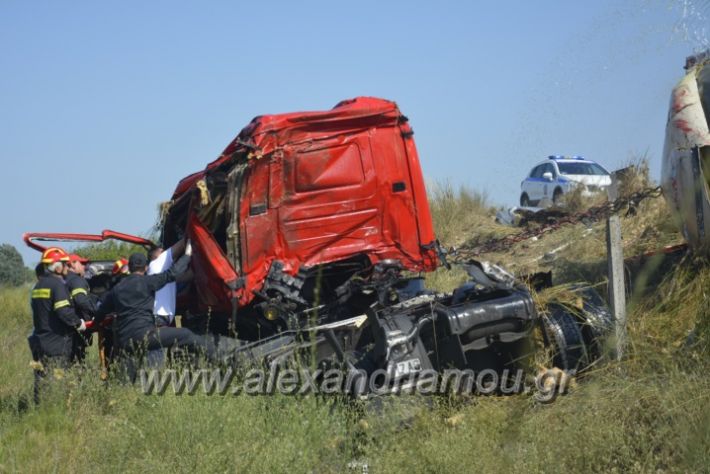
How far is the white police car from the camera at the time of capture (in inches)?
755

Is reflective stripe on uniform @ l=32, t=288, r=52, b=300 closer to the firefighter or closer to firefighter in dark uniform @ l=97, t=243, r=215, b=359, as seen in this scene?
firefighter in dark uniform @ l=97, t=243, r=215, b=359

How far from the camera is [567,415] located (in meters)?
5.68

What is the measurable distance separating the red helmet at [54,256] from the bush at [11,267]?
51.3 ft

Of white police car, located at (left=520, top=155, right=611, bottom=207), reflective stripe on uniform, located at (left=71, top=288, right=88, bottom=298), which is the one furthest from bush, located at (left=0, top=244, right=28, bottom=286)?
reflective stripe on uniform, located at (left=71, top=288, right=88, bottom=298)

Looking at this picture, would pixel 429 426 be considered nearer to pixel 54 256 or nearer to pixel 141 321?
pixel 141 321

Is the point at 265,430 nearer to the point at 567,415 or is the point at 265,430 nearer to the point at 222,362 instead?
the point at 222,362

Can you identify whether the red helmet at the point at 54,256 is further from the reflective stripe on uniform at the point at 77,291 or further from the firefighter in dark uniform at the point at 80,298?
the reflective stripe on uniform at the point at 77,291

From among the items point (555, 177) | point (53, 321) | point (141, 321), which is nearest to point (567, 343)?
point (141, 321)

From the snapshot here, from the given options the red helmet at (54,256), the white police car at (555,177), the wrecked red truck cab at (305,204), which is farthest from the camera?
the white police car at (555,177)

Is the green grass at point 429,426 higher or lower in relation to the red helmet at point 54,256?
lower

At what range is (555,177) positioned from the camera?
1970cm

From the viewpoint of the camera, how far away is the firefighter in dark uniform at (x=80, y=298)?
27.9ft

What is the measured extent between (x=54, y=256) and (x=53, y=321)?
65cm

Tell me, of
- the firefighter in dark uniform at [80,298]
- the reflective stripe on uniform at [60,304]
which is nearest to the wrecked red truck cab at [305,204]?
the firefighter in dark uniform at [80,298]
